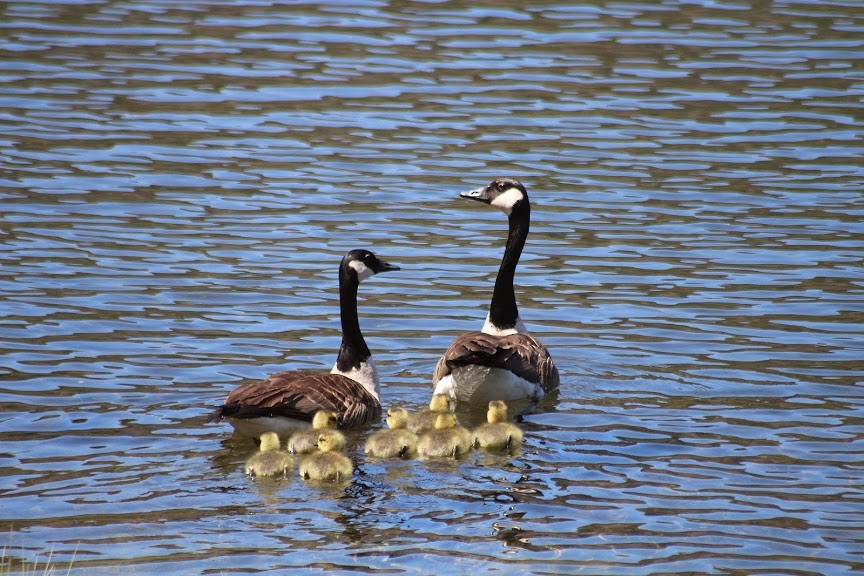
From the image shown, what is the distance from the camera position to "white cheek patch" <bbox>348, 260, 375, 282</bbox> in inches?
451

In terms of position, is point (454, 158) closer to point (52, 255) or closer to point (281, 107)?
point (281, 107)

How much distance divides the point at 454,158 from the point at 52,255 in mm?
5697

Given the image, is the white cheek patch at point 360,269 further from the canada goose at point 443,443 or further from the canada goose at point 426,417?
the canada goose at point 443,443

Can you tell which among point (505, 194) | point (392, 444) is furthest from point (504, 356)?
point (505, 194)

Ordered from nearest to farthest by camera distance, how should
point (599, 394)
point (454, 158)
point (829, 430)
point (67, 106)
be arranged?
point (829, 430) < point (599, 394) < point (454, 158) < point (67, 106)

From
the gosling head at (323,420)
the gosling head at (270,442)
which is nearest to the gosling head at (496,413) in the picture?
the gosling head at (323,420)

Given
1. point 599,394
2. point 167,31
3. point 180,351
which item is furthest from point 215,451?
point 167,31

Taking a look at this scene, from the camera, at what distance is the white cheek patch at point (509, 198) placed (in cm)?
1270

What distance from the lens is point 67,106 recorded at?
19484 mm

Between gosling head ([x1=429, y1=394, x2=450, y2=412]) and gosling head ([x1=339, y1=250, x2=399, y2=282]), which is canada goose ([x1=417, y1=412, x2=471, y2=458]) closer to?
gosling head ([x1=429, y1=394, x2=450, y2=412])

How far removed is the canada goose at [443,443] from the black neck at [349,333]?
1.63m

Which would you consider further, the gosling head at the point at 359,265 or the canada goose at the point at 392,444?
the gosling head at the point at 359,265

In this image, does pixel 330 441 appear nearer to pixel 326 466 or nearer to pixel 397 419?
pixel 326 466

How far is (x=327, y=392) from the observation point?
10266 millimetres
